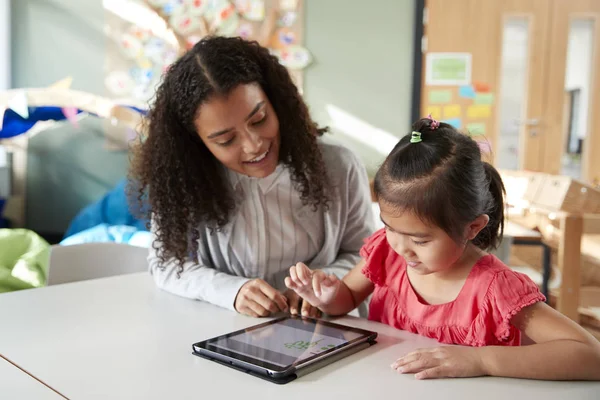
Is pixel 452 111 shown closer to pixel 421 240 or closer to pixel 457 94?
pixel 457 94

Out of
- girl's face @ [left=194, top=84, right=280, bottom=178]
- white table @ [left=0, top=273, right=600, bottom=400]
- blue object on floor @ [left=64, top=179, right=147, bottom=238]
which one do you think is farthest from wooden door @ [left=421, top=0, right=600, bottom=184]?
white table @ [left=0, top=273, right=600, bottom=400]

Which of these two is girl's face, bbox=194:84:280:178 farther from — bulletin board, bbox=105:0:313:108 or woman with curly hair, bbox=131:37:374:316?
bulletin board, bbox=105:0:313:108

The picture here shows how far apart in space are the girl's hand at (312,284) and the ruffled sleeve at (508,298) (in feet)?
0.89

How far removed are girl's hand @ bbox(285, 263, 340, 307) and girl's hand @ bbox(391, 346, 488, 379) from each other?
0.79 ft

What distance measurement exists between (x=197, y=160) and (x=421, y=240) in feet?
2.09

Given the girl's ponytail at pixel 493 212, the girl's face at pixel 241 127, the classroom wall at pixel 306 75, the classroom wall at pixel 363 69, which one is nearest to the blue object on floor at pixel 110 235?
the classroom wall at pixel 306 75

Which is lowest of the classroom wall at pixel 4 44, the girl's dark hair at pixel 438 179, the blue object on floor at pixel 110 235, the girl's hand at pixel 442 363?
the blue object on floor at pixel 110 235

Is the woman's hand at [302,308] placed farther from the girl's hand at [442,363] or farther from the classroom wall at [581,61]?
the classroom wall at [581,61]

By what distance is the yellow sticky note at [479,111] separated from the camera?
4145 mm

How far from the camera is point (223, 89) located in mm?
1241

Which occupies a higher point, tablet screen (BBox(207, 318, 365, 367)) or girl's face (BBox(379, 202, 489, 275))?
girl's face (BBox(379, 202, 489, 275))

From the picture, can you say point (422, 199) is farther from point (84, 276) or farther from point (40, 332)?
point (84, 276)

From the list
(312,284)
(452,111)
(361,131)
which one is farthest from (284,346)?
(452,111)

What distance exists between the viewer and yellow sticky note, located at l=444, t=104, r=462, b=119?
415 centimetres
